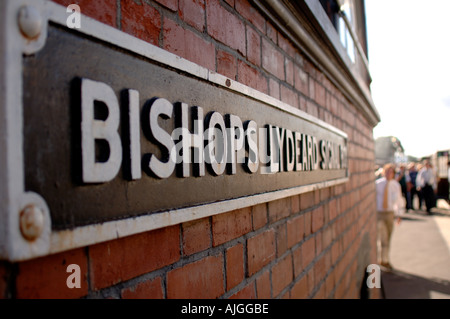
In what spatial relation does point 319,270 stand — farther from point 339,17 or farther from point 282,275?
point 339,17

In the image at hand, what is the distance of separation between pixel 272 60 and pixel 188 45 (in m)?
0.55

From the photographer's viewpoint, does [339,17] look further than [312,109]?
Yes

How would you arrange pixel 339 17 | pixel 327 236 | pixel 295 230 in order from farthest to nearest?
pixel 339 17
pixel 327 236
pixel 295 230

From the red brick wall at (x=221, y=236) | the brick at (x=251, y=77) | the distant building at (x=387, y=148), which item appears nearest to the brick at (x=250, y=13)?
the red brick wall at (x=221, y=236)

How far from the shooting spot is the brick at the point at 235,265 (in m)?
0.97

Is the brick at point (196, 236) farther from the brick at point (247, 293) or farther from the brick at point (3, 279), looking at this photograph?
the brick at point (3, 279)

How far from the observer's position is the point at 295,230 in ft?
4.80

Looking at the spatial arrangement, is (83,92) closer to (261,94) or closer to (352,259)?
(261,94)

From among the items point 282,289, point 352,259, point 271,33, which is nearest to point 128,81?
point 271,33

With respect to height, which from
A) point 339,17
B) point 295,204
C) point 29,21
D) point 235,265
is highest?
point 339,17

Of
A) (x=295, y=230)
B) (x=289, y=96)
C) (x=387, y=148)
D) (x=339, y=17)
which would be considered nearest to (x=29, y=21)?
(x=289, y=96)

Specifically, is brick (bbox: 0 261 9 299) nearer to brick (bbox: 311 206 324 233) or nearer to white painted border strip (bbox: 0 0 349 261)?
white painted border strip (bbox: 0 0 349 261)
